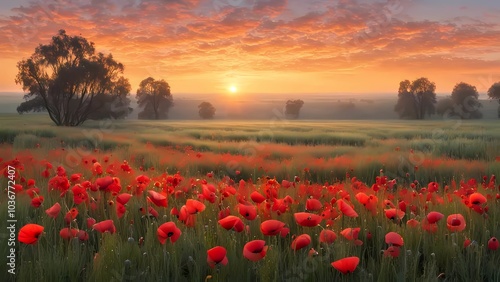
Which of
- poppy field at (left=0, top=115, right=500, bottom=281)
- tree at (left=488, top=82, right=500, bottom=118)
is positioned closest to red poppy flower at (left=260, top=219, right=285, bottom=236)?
poppy field at (left=0, top=115, right=500, bottom=281)

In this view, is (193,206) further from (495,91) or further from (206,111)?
(206,111)

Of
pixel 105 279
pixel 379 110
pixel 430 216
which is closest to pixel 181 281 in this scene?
pixel 105 279

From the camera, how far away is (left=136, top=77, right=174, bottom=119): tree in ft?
225

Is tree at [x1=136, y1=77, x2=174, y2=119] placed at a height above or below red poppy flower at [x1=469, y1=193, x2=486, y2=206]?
above

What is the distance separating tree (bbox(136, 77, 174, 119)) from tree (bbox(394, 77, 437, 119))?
37.6 meters

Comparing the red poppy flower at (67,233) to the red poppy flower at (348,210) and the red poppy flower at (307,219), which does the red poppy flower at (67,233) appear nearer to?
the red poppy flower at (307,219)

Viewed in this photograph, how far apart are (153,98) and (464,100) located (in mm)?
51817

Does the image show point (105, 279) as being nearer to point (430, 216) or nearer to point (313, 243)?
point (313, 243)

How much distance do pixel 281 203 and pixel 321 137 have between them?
21102 millimetres

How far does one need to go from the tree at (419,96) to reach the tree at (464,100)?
549 cm

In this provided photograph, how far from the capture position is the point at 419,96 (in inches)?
2724

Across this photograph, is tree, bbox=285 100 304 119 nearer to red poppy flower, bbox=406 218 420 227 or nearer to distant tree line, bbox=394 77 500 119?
distant tree line, bbox=394 77 500 119

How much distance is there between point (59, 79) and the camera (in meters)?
34.9

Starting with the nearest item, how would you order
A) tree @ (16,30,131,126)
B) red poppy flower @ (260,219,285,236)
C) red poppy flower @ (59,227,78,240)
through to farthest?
red poppy flower @ (260,219,285,236) < red poppy flower @ (59,227,78,240) < tree @ (16,30,131,126)
